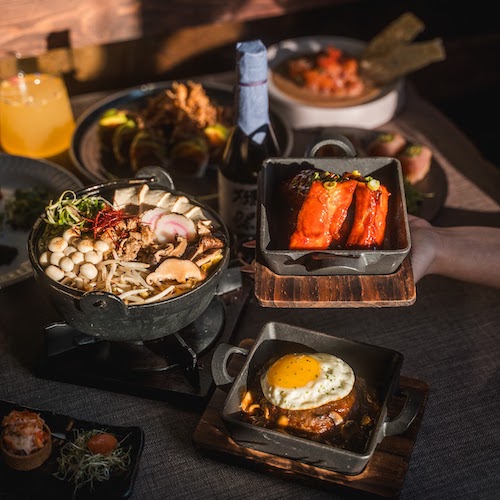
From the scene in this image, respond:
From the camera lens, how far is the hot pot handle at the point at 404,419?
57.1 inches

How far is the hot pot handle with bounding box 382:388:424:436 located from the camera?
4.76 feet

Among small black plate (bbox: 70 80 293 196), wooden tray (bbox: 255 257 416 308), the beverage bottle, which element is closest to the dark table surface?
the beverage bottle

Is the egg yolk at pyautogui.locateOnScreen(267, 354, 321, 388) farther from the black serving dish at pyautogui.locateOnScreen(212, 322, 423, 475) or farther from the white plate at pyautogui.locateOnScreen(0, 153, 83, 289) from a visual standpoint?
the white plate at pyautogui.locateOnScreen(0, 153, 83, 289)

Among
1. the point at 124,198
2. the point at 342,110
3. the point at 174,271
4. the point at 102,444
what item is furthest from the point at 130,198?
the point at 342,110

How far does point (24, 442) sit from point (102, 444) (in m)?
0.17

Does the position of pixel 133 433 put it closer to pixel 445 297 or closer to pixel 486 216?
pixel 445 297

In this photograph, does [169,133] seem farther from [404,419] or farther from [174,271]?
[404,419]

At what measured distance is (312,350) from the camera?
1.65m

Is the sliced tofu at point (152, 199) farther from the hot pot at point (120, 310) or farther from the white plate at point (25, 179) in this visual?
the white plate at point (25, 179)

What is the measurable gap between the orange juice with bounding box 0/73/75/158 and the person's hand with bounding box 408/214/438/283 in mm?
1348

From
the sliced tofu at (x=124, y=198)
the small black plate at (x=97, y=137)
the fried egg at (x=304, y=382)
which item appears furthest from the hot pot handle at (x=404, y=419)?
the small black plate at (x=97, y=137)

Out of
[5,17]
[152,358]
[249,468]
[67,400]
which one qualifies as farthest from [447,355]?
[5,17]

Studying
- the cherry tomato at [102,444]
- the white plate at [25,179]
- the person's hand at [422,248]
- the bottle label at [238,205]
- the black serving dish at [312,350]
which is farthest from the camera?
the white plate at [25,179]

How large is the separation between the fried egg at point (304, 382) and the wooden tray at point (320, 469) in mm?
130
